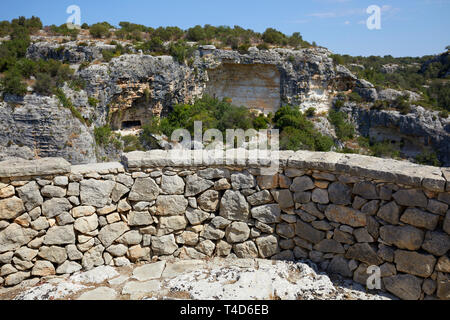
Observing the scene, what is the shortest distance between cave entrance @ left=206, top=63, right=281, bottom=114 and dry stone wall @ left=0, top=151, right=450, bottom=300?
76.9 ft

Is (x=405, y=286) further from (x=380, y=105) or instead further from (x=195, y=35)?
(x=380, y=105)

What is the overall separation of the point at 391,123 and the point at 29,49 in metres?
27.4

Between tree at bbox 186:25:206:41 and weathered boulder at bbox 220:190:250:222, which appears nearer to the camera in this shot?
weathered boulder at bbox 220:190:250:222

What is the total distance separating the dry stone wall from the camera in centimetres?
291

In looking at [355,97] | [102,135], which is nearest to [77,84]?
[102,135]

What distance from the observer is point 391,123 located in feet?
87.4

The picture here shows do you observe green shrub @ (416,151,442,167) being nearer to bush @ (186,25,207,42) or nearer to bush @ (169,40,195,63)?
bush @ (169,40,195,63)

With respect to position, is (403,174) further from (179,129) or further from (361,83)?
(361,83)

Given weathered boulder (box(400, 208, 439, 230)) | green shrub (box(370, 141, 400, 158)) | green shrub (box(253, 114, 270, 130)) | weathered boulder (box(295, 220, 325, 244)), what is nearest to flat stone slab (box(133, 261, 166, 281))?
weathered boulder (box(295, 220, 325, 244))

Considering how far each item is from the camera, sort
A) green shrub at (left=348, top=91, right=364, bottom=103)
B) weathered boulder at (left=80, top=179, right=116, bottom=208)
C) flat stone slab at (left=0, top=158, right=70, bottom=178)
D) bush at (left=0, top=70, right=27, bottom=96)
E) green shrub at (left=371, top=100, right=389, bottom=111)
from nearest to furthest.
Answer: flat stone slab at (left=0, top=158, right=70, bottom=178) < weathered boulder at (left=80, top=179, right=116, bottom=208) < bush at (left=0, top=70, right=27, bottom=96) < green shrub at (left=371, top=100, right=389, bottom=111) < green shrub at (left=348, top=91, right=364, bottom=103)

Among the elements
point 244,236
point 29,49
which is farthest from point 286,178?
point 29,49

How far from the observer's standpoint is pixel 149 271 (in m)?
3.40

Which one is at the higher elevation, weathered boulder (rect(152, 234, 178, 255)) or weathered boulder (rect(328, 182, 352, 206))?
weathered boulder (rect(328, 182, 352, 206))

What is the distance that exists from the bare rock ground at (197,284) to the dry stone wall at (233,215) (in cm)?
16
